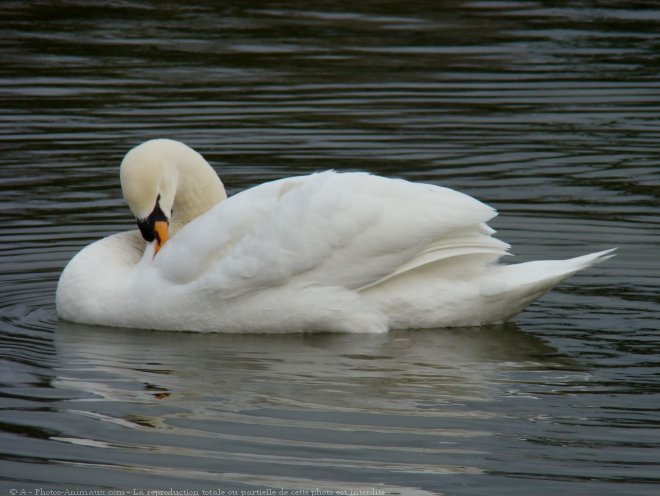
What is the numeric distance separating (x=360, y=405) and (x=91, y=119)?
24.5 feet

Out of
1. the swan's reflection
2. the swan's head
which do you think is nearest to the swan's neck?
the swan's head

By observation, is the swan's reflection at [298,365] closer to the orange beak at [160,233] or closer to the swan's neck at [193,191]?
the orange beak at [160,233]

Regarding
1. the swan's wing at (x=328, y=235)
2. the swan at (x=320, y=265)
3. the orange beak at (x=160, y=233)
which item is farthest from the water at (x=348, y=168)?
the orange beak at (x=160, y=233)

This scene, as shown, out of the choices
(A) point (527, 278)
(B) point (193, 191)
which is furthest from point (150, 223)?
(A) point (527, 278)

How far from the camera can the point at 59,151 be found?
1336 cm

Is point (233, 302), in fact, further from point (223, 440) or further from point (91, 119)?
point (91, 119)

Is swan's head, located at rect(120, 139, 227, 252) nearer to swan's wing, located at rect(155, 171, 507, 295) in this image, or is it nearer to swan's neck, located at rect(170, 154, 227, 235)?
swan's neck, located at rect(170, 154, 227, 235)

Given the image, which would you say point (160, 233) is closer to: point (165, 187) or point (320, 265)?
point (165, 187)

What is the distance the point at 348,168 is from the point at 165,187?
3.72 metres

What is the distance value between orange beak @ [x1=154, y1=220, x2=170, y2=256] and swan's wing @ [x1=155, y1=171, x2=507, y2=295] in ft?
1.03

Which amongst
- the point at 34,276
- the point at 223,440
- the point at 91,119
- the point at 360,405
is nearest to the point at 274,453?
the point at 223,440

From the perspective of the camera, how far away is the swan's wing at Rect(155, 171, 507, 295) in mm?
8695

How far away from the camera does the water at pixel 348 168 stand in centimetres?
679

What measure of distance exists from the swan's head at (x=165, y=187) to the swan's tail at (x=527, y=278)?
5.46 ft
